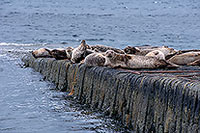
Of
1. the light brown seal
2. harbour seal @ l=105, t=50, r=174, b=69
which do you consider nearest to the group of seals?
harbour seal @ l=105, t=50, r=174, b=69

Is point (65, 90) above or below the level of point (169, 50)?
below

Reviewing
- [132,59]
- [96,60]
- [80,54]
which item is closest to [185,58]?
[132,59]

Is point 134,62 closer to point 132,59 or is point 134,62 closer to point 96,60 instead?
point 132,59

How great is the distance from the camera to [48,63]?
541 inches

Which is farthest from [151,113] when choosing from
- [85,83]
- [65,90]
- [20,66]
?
[20,66]

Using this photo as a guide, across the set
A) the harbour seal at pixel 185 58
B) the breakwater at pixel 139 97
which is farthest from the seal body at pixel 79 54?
the harbour seal at pixel 185 58

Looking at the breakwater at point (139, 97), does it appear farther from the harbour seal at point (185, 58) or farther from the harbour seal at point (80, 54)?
the harbour seal at point (185, 58)

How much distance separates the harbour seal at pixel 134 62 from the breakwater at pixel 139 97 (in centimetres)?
26

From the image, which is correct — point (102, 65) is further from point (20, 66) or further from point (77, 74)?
point (20, 66)

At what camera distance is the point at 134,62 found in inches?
367

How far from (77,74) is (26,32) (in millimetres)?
28081

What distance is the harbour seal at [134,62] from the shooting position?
9273 millimetres

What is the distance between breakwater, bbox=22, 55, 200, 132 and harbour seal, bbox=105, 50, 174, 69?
0.26 m

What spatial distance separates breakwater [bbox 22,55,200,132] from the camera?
634cm
